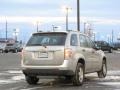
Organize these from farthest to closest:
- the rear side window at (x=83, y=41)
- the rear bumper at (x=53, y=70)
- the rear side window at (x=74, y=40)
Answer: the rear side window at (x=83, y=41) → the rear side window at (x=74, y=40) → the rear bumper at (x=53, y=70)

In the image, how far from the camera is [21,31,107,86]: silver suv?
570 inches

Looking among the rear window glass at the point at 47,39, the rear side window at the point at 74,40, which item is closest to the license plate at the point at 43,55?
the rear window glass at the point at 47,39

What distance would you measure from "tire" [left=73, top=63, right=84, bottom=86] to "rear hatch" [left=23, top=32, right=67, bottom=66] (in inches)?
30.1

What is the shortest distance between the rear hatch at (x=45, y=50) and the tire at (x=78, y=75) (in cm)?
77

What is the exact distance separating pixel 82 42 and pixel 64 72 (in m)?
1.85

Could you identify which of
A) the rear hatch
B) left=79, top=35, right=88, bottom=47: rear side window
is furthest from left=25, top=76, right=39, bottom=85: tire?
left=79, top=35, right=88, bottom=47: rear side window

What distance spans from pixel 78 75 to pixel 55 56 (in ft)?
3.67

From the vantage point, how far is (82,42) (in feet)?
52.2

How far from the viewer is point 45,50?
14.7 metres

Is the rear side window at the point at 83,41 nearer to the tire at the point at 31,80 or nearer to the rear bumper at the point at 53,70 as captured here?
the rear bumper at the point at 53,70

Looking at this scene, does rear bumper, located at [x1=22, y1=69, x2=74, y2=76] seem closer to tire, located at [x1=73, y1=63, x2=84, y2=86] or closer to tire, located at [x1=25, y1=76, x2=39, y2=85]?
tire, located at [x1=73, y1=63, x2=84, y2=86]

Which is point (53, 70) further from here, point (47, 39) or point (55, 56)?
point (47, 39)

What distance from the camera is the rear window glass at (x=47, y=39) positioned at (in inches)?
585

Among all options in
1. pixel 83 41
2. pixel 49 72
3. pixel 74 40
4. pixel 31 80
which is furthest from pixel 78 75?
pixel 31 80
